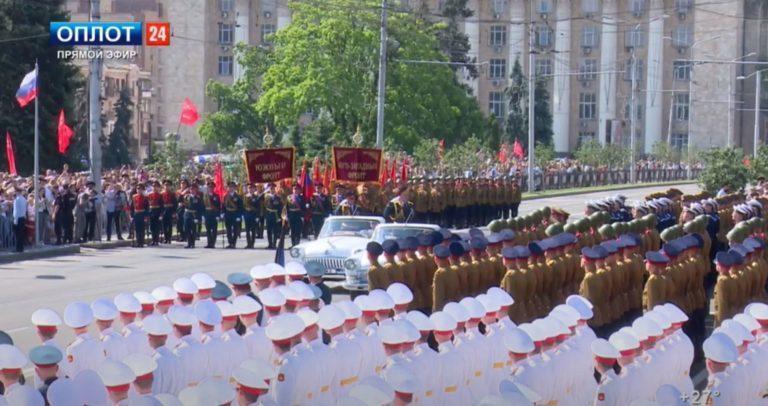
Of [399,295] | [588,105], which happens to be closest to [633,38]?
[588,105]

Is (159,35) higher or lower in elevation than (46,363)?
higher

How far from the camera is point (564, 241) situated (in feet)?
55.5

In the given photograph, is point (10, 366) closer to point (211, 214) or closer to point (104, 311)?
point (104, 311)

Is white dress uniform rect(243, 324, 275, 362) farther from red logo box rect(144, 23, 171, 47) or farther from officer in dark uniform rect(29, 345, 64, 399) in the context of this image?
red logo box rect(144, 23, 171, 47)

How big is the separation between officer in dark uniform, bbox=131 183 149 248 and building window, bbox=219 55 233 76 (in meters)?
59.7

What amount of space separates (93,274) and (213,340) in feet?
55.7

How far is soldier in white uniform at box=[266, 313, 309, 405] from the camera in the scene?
9.36m

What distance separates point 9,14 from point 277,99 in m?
19.1

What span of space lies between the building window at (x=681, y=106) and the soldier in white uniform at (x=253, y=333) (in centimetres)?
8861

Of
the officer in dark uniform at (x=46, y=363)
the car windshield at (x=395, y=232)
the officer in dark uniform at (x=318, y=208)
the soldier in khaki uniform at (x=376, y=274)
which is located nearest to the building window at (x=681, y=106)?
the officer in dark uniform at (x=318, y=208)

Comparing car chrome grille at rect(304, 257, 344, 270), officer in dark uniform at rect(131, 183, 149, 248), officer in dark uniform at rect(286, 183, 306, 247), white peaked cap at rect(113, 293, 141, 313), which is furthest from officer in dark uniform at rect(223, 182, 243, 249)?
white peaked cap at rect(113, 293, 141, 313)

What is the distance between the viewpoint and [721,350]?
9.30m

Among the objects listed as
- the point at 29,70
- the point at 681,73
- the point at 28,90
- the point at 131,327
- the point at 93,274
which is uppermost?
the point at 681,73

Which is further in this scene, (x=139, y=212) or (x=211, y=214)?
(x=211, y=214)
